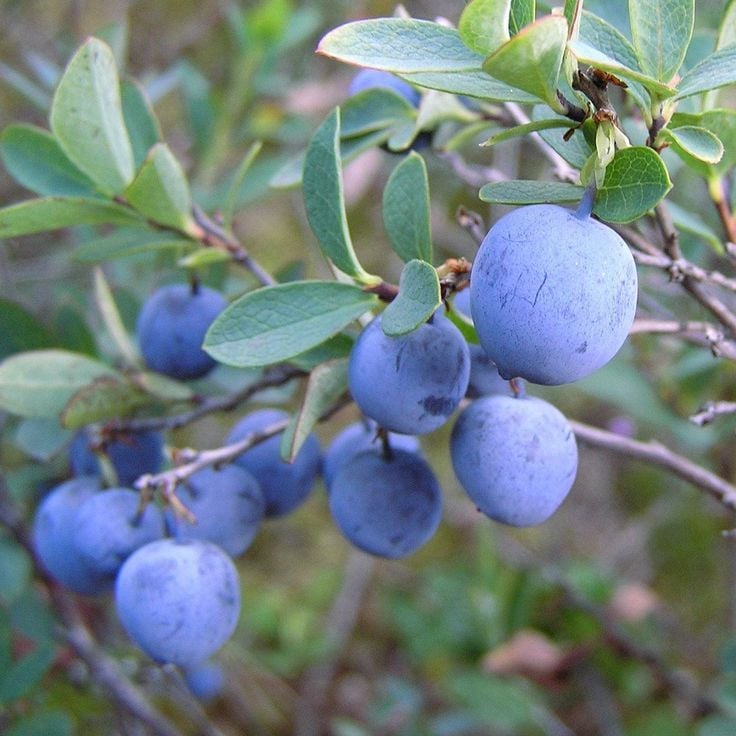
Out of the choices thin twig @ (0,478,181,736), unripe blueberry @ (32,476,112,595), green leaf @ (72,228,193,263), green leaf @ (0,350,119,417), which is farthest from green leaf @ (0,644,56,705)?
green leaf @ (72,228,193,263)

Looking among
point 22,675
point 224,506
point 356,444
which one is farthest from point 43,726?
point 356,444

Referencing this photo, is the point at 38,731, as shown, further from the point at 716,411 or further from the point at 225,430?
the point at 225,430

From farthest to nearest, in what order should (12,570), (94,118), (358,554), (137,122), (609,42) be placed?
(358,554) → (12,570) → (137,122) → (94,118) → (609,42)

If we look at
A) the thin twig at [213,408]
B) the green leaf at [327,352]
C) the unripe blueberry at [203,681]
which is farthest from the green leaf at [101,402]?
the unripe blueberry at [203,681]

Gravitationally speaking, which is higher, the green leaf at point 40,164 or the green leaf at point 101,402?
the green leaf at point 40,164

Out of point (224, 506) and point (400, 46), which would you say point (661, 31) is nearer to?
point (400, 46)

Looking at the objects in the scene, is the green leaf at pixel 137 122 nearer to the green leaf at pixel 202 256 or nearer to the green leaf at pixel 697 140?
the green leaf at pixel 202 256

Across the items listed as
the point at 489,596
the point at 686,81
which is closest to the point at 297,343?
the point at 686,81
